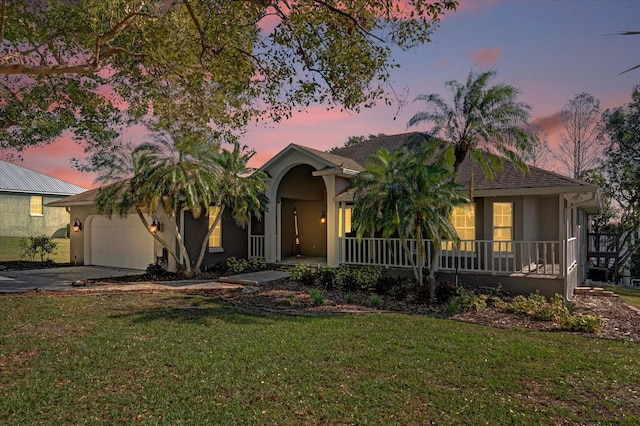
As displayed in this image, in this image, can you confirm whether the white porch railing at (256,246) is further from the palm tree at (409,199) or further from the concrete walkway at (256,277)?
the palm tree at (409,199)

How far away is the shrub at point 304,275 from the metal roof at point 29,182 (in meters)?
25.3

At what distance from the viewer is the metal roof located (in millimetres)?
29109

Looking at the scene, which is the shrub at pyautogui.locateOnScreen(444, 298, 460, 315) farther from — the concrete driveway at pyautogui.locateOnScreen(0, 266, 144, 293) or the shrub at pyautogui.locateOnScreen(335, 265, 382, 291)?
the concrete driveway at pyautogui.locateOnScreen(0, 266, 144, 293)

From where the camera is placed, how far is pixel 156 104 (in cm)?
959

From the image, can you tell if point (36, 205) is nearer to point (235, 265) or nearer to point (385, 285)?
point (235, 265)

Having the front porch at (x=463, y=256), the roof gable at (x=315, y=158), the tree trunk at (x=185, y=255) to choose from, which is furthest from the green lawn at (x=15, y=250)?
the front porch at (x=463, y=256)

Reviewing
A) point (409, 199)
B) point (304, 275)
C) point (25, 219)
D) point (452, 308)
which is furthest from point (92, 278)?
point (25, 219)

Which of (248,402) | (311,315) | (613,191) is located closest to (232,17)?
(311,315)

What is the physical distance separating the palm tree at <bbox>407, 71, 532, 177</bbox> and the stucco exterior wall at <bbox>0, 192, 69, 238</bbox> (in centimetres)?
2768

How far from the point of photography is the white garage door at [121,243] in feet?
55.4

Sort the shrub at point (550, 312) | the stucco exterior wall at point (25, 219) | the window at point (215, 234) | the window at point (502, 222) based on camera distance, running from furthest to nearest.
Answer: the stucco exterior wall at point (25, 219), the window at point (215, 234), the window at point (502, 222), the shrub at point (550, 312)

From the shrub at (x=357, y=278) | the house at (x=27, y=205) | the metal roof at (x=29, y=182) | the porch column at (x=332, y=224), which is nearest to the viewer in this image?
the shrub at (x=357, y=278)

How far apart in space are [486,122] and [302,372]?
10.1 meters

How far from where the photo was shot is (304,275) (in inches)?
513
